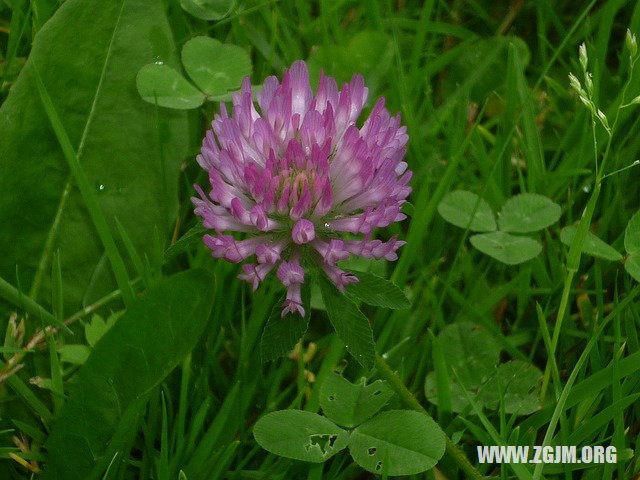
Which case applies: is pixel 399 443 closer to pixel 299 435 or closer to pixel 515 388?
→ pixel 299 435

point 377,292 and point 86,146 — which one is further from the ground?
point 86,146

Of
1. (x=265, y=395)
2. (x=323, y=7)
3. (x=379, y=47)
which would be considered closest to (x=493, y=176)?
(x=379, y=47)

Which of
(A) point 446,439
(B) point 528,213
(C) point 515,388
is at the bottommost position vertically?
(C) point 515,388

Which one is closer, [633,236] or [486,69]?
[633,236]

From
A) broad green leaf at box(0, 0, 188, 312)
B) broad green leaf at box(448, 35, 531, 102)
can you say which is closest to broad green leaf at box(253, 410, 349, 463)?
broad green leaf at box(0, 0, 188, 312)

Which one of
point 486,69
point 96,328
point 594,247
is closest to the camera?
point 96,328

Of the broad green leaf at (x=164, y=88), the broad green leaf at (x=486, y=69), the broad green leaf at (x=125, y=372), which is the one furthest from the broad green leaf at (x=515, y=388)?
the broad green leaf at (x=486, y=69)

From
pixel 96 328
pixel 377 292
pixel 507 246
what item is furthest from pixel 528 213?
pixel 96 328

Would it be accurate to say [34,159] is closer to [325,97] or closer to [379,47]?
[325,97]

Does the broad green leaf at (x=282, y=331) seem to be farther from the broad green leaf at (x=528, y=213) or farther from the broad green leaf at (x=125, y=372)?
the broad green leaf at (x=528, y=213)
